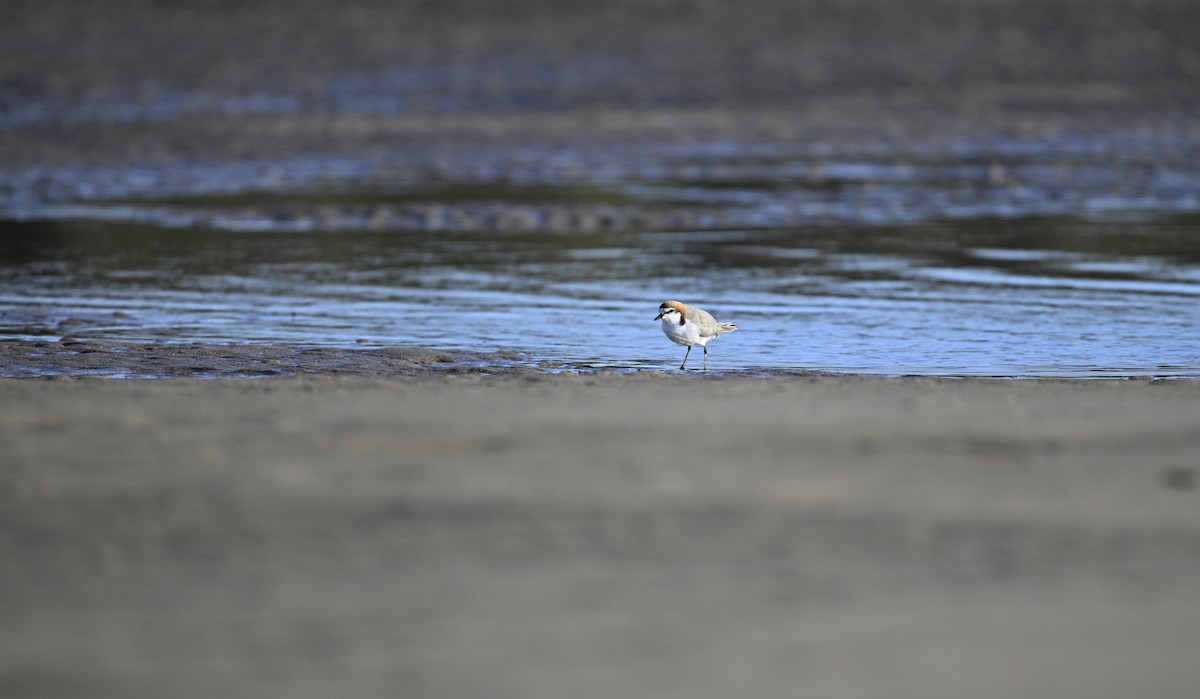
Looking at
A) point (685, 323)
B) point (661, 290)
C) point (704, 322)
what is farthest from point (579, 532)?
point (661, 290)

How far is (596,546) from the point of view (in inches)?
224

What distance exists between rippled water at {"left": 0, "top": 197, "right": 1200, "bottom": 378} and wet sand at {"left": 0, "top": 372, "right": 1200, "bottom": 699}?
2842mm

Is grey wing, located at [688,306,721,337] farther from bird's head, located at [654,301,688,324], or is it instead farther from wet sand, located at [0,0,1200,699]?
wet sand, located at [0,0,1200,699]

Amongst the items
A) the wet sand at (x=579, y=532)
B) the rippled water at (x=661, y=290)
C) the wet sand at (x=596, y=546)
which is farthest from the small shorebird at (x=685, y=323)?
the wet sand at (x=596, y=546)

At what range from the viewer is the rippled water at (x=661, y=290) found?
35.9 ft

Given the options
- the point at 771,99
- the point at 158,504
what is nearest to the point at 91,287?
the point at 158,504

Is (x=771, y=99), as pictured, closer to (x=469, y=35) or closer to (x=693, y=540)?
(x=469, y=35)

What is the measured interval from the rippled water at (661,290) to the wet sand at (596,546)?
9.33 ft

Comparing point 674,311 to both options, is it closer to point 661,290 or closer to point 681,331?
point 681,331

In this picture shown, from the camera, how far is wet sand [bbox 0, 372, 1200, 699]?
15.4 feet

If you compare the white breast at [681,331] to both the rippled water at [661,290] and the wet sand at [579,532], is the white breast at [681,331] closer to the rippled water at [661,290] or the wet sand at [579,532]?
the rippled water at [661,290]

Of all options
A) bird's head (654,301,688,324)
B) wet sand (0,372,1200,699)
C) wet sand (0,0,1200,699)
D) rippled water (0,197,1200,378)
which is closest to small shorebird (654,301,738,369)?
bird's head (654,301,688,324)

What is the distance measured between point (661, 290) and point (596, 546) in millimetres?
7744

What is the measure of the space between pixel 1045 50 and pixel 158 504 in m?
24.3
